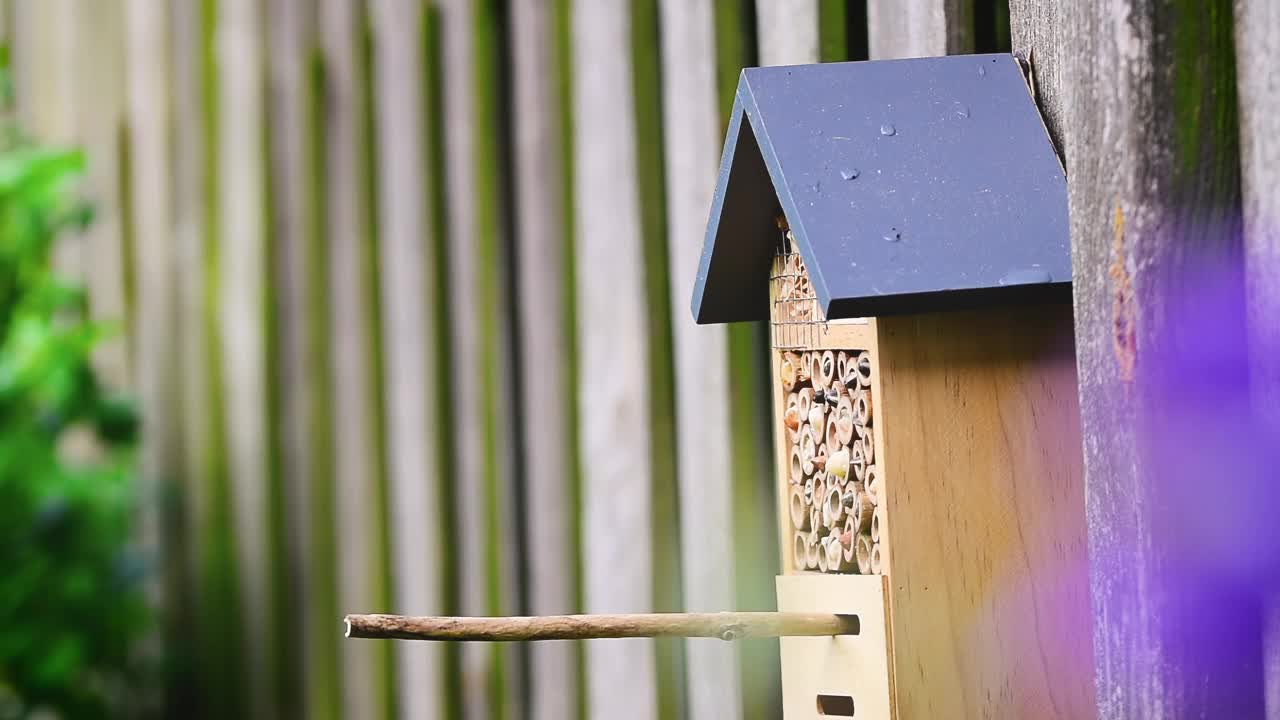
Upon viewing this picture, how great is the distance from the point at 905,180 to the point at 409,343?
1424 mm

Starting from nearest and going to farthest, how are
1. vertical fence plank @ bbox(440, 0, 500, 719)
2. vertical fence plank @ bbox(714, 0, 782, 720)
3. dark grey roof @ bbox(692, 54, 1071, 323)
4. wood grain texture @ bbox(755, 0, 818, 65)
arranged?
dark grey roof @ bbox(692, 54, 1071, 323)
wood grain texture @ bbox(755, 0, 818, 65)
vertical fence plank @ bbox(714, 0, 782, 720)
vertical fence plank @ bbox(440, 0, 500, 719)

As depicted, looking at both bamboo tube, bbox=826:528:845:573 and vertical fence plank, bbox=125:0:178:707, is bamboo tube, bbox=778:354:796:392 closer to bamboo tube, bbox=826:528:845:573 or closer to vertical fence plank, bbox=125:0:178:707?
bamboo tube, bbox=826:528:845:573

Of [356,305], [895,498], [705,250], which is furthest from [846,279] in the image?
[356,305]

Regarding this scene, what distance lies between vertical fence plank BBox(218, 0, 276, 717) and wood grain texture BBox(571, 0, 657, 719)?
0.85 meters

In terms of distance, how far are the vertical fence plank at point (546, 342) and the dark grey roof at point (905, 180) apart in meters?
0.87

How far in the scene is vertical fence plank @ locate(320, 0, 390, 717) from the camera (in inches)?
98.6

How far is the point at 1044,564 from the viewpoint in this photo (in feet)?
3.92

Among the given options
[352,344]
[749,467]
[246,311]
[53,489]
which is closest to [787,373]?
[749,467]

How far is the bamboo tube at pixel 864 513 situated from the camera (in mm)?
1220

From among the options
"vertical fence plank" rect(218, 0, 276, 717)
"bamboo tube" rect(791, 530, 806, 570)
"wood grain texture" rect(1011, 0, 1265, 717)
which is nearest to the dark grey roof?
"wood grain texture" rect(1011, 0, 1265, 717)

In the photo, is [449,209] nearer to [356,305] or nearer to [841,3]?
[356,305]

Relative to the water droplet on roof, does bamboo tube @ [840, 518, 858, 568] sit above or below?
below

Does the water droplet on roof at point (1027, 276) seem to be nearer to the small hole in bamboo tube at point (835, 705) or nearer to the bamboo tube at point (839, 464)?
the bamboo tube at point (839, 464)

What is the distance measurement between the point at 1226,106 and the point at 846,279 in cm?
31
